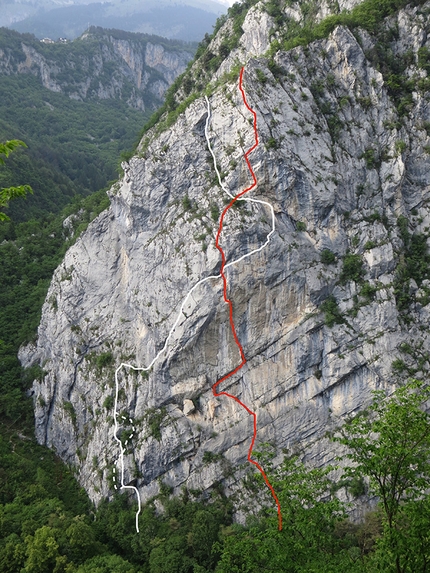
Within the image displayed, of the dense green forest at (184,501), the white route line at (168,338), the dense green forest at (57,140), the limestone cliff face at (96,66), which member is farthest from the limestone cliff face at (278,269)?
the limestone cliff face at (96,66)

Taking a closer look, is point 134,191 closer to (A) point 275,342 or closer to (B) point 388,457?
(A) point 275,342

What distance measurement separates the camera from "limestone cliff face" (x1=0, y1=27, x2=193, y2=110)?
6024 inches

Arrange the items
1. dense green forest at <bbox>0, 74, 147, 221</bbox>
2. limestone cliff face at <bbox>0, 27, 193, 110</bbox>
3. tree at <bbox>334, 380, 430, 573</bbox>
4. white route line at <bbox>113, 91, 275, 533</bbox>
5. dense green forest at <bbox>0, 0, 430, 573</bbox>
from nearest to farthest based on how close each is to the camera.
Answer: tree at <bbox>334, 380, 430, 573</bbox>
dense green forest at <bbox>0, 0, 430, 573</bbox>
white route line at <bbox>113, 91, 275, 533</bbox>
dense green forest at <bbox>0, 74, 147, 221</bbox>
limestone cliff face at <bbox>0, 27, 193, 110</bbox>

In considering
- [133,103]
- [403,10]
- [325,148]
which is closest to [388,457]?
[325,148]

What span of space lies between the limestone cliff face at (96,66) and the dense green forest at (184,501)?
82.1 meters

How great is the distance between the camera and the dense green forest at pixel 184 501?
13531mm

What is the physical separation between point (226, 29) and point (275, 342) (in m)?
39.2

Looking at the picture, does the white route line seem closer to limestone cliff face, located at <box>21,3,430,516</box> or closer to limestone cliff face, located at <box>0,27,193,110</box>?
limestone cliff face, located at <box>21,3,430,516</box>

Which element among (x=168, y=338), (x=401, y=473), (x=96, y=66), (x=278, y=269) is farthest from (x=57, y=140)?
(x=401, y=473)

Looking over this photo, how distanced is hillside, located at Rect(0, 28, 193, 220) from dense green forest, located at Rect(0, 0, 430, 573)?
1458 millimetres

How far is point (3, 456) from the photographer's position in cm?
Result: 3875

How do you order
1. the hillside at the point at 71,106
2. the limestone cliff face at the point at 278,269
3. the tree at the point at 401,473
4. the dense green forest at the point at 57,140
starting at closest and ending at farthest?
the tree at the point at 401,473
the limestone cliff face at the point at 278,269
the dense green forest at the point at 57,140
the hillside at the point at 71,106

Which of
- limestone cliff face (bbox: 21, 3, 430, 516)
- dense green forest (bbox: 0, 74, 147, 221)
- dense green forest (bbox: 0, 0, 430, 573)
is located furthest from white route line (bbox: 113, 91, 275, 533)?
dense green forest (bbox: 0, 74, 147, 221)

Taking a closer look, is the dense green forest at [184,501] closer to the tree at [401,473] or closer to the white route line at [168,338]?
the tree at [401,473]
